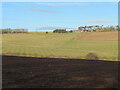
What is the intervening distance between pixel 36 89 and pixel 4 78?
1854mm

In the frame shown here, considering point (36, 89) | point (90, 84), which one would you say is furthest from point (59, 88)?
point (90, 84)

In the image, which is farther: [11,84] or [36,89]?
[11,84]

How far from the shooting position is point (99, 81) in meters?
6.57

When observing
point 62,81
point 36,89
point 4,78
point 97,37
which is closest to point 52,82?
point 62,81

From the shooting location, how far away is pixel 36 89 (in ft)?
17.8

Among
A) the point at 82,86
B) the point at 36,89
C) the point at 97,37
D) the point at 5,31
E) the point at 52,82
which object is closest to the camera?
the point at 36,89

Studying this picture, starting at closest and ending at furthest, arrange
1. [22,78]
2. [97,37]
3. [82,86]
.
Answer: [82,86] < [22,78] < [97,37]

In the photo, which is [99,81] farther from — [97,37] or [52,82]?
[97,37]

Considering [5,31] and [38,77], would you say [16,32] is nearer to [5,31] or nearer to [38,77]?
[5,31]

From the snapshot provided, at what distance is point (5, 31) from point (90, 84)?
46456 millimetres

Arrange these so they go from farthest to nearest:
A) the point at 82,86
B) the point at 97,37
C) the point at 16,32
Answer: the point at 16,32 → the point at 97,37 → the point at 82,86

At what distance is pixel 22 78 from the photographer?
6754 mm

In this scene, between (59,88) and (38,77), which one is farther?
(38,77)

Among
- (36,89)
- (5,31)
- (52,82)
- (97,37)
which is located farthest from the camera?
(5,31)
